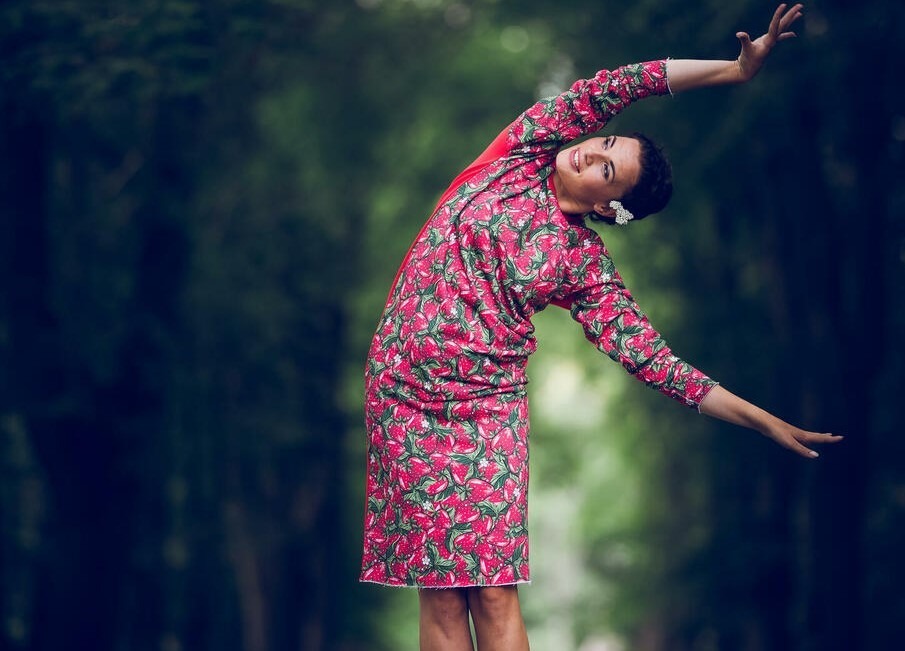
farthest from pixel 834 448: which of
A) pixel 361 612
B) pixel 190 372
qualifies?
pixel 361 612

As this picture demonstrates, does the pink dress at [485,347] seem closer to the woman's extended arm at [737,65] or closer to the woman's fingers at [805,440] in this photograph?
the woman's extended arm at [737,65]

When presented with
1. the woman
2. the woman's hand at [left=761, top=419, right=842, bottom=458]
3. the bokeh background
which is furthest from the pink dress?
the bokeh background

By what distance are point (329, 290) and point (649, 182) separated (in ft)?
43.9

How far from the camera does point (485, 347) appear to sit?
4.15 m

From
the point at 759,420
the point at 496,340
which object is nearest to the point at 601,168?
the point at 496,340

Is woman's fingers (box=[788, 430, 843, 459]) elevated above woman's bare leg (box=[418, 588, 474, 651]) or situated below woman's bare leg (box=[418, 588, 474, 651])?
above

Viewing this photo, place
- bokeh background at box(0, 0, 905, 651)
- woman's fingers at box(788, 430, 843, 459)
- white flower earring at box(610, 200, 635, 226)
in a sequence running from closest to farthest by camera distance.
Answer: woman's fingers at box(788, 430, 843, 459) → white flower earring at box(610, 200, 635, 226) → bokeh background at box(0, 0, 905, 651)

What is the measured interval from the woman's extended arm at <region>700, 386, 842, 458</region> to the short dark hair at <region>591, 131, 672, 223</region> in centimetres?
66

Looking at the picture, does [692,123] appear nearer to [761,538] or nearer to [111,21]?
[761,538]

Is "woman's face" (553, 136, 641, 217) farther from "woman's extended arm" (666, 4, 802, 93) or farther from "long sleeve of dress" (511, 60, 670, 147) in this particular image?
"woman's extended arm" (666, 4, 802, 93)

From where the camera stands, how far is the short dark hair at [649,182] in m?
4.22

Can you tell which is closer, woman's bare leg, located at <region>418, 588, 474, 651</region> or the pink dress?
the pink dress

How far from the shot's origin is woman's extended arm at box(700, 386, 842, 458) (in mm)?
3977

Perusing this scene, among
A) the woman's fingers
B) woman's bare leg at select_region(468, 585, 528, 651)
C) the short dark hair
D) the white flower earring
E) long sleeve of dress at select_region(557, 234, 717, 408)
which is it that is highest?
the short dark hair
